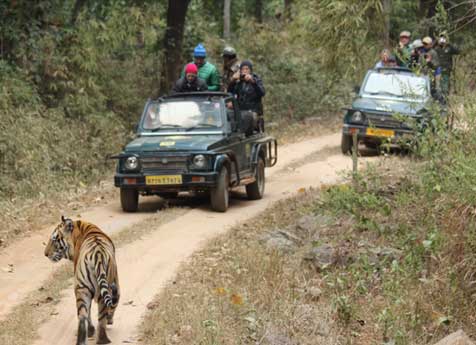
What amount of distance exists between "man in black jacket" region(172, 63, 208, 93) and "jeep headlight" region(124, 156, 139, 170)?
7.35ft

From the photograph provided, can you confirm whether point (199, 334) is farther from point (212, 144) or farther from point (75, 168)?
point (75, 168)

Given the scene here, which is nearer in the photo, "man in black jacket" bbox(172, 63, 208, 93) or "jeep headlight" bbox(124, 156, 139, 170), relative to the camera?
"jeep headlight" bbox(124, 156, 139, 170)

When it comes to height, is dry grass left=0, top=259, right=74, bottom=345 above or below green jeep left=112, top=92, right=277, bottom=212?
below

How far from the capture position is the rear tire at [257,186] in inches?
587

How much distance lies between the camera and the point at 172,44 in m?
23.9

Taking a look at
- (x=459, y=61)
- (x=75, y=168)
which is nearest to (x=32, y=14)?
(x=75, y=168)

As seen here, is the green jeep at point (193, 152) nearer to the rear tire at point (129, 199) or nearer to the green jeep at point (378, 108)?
the rear tire at point (129, 199)

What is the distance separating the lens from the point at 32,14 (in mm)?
20203

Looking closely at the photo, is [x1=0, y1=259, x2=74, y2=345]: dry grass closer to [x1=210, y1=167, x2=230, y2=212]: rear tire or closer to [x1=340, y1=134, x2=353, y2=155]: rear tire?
[x1=210, y1=167, x2=230, y2=212]: rear tire

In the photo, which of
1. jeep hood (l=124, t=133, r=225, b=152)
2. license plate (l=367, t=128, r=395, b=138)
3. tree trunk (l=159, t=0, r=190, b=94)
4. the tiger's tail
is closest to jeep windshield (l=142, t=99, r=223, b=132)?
jeep hood (l=124, t=133, r=225, b=152)

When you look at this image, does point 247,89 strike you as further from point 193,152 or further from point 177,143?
point 193,152

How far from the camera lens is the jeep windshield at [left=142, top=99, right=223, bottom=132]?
14.2 meters

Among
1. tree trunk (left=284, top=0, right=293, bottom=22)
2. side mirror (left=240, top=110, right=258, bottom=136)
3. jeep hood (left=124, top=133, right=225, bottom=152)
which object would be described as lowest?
jeep hood (left=124, top=133, right=225, bottom=152)

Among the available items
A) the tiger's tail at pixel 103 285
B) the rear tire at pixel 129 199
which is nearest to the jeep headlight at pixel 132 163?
the rear tire at pixel 129 199
